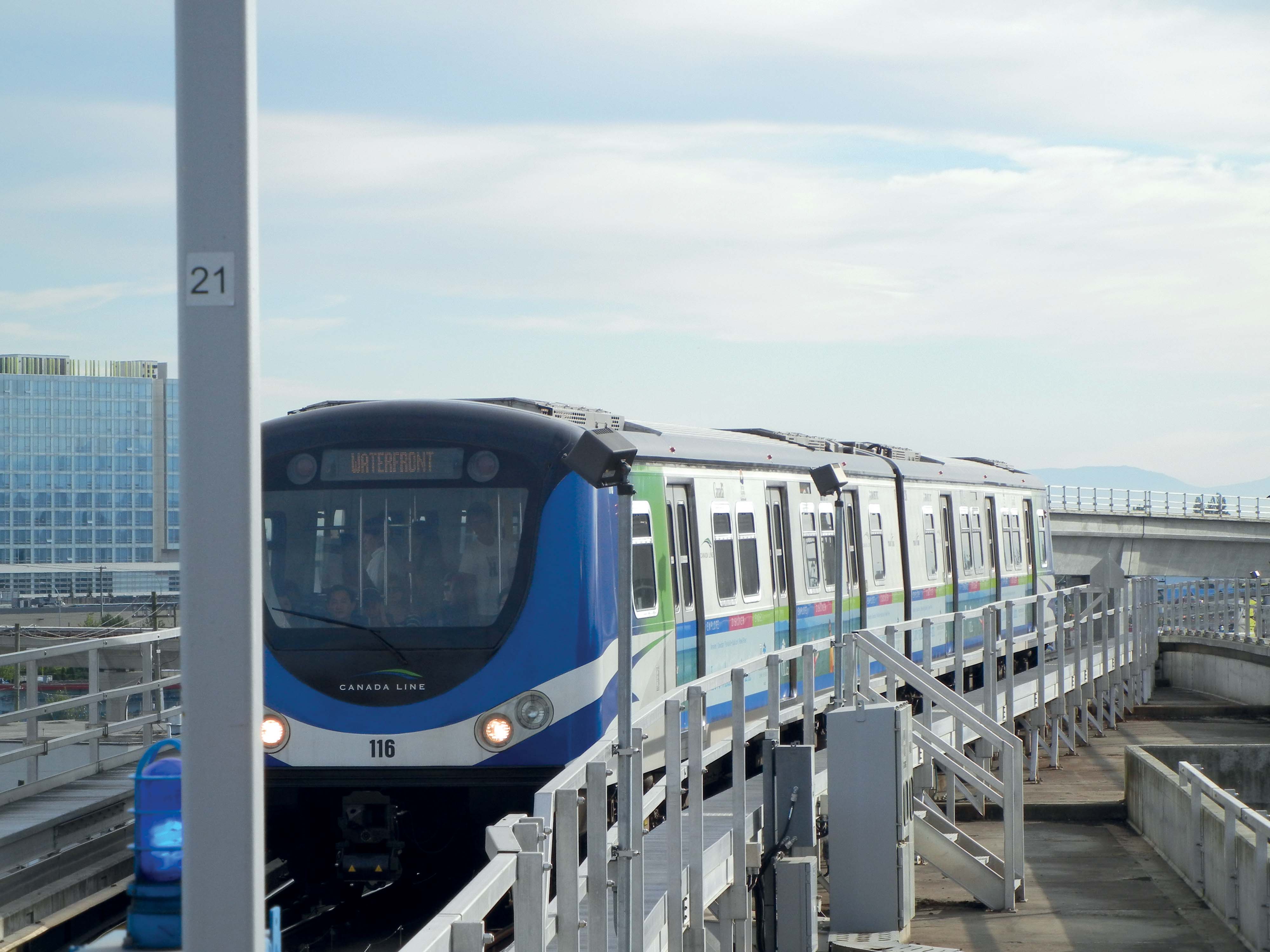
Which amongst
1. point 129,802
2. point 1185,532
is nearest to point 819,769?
point 129,802

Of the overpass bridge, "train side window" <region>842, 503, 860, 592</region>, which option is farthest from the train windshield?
the overpass bridge

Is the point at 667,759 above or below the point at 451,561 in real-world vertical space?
below

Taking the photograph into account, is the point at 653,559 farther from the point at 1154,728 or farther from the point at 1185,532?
the point at 1185,532

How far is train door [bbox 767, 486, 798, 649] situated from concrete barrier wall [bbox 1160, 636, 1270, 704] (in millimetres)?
16656

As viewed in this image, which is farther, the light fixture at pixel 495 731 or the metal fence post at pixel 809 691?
the metal fence post at pixel 809 691

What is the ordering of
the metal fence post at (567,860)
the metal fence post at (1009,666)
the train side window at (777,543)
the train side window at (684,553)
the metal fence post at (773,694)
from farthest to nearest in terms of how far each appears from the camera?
the metal fence post at (1009,666) → the train side window at (777,543) → the train side window at (684,553) → the metal fence post at (773,694) → the metal fence post at (567,860)

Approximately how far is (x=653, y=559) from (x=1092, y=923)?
5029 mm

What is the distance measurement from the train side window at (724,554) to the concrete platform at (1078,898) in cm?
313

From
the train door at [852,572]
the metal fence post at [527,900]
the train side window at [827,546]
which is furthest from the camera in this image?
the train door at [852,572]

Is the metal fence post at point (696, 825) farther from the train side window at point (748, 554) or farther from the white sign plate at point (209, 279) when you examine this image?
the white sign plate at point (209, 279)

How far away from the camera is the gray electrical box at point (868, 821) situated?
35.1 feet

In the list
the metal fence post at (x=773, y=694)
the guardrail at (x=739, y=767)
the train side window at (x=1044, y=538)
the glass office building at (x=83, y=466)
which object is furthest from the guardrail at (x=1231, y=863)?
the glass office building at (x=83, y=466)

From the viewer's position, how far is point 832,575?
16672 millimetres

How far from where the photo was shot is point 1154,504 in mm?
63438
